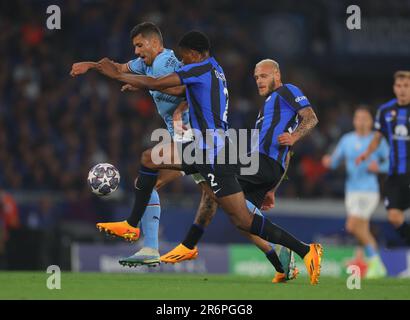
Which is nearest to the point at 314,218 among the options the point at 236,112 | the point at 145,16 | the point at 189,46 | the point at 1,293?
the point at 236,112

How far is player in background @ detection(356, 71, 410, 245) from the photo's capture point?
511 inches

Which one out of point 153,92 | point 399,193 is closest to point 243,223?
point 153,92

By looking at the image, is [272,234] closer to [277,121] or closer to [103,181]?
[277,121]

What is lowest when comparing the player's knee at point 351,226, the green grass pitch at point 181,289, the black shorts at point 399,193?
the green grass pitch at point 181,289

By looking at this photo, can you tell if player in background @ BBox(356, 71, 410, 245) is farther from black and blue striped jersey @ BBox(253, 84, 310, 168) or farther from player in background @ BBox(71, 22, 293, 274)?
player in background @ BBox(71, 22, 293, 274)

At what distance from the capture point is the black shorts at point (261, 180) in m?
10.5

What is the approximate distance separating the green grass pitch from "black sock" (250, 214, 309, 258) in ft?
1.20

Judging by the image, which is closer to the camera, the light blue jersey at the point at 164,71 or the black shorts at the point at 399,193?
the light blue jersey at the point at 164,71

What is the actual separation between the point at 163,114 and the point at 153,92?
0.30 m

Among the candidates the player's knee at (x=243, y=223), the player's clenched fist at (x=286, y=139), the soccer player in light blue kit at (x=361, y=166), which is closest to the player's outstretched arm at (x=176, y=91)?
the player's clenched fist at (x=286, y=139)

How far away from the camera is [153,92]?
1066 cm

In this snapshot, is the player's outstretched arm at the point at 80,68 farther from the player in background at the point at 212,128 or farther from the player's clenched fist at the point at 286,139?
the player's clenched fist at the point at 286,139

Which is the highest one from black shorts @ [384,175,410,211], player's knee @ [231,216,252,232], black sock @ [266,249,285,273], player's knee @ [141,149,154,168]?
player's knee @ [141,149,154,168]

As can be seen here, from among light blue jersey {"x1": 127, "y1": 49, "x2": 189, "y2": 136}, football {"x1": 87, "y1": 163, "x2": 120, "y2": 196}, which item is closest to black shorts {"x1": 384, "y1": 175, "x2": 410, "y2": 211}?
light blue jersey {"x1": 127, "y1": 49, "x2": 189, "y2": 136}
